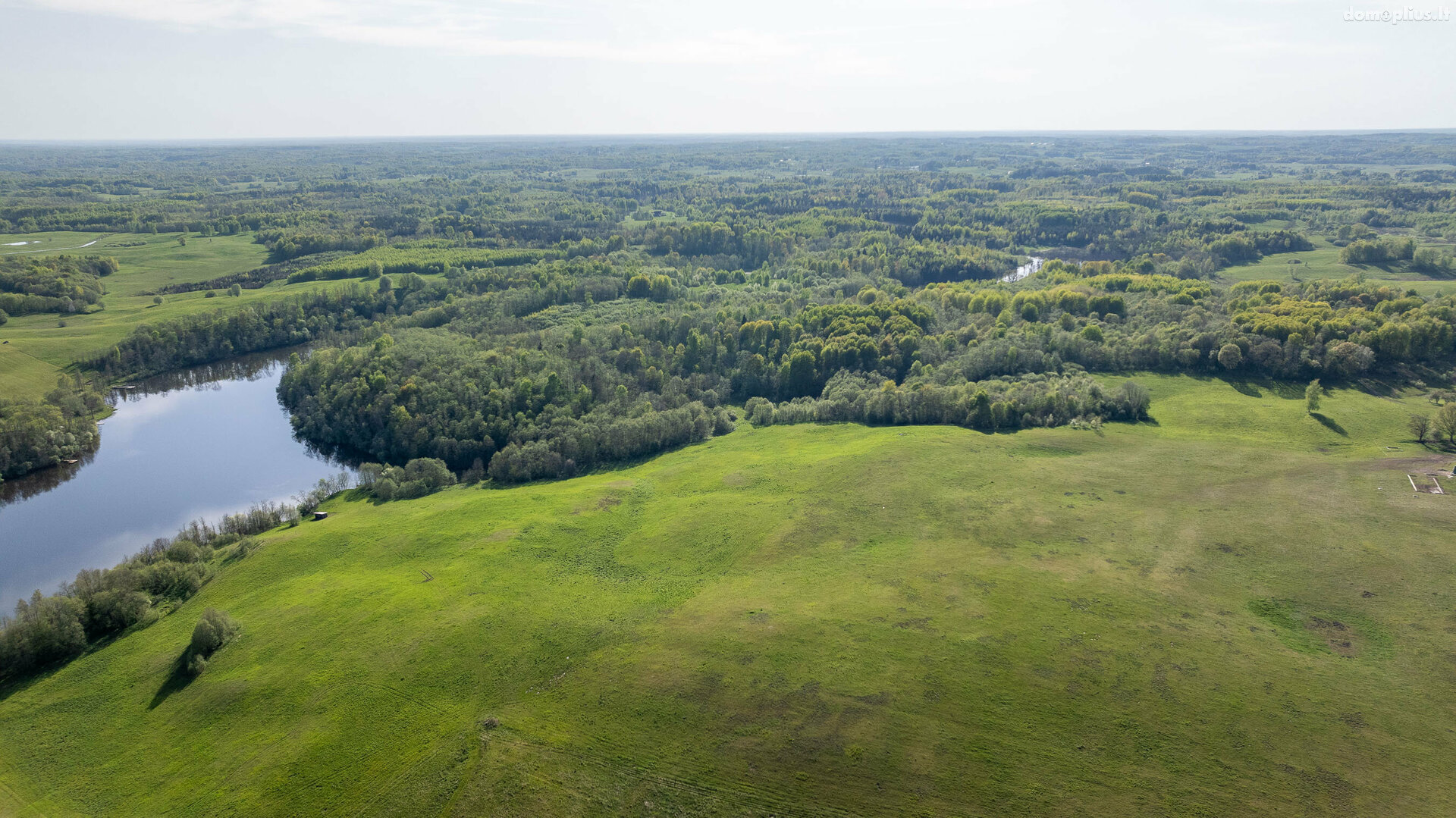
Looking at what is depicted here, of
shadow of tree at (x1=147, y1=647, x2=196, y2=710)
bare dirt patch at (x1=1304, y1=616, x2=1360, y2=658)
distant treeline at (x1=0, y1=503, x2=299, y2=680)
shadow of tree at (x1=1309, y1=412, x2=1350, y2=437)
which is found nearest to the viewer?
bare dirt patch at (x1=1304, y1=616, x2=1360, y2=658)

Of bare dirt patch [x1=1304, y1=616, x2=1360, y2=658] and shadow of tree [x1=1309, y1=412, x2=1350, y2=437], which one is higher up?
shadow of tree [x1=1309, y1=412, x2=1350, y2=437]

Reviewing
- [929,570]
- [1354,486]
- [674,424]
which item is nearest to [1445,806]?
[929,570]

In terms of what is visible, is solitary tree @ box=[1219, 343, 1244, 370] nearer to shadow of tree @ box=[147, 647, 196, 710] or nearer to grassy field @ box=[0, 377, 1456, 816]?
grassy field @ box=[0, 377, 1456, 816]

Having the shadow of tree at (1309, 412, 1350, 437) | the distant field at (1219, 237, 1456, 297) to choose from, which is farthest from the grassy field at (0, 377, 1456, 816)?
the distant field at (1219, 237, 1456, 297)

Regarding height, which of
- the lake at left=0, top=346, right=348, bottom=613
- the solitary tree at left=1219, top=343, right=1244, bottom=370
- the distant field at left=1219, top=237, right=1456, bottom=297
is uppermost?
the distant field at left=1219, top=237, right=1456, bottom=297

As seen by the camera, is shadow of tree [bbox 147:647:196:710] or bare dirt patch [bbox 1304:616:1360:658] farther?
shadow of tree [bbox 147:647:196:710]

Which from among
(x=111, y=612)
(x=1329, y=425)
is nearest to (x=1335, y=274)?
(x=1329, y=425)

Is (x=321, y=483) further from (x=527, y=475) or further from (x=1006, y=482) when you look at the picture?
(x=1006, y=482)

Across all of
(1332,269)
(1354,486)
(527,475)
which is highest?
(1332,269)
